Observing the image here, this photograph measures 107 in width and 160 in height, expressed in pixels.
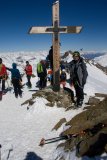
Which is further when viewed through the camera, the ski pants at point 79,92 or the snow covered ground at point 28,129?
the ski pants at point 79,92

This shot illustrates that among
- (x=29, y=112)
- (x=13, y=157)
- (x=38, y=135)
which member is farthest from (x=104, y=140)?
(x=29, y=112)

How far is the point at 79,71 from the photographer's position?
41.7 ft

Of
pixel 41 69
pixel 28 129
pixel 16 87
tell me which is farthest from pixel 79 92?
pixel 41 69

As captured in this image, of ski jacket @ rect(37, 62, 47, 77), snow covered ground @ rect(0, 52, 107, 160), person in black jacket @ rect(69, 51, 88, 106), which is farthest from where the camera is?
ski jacket @ rect(37, 62, 47, 77)

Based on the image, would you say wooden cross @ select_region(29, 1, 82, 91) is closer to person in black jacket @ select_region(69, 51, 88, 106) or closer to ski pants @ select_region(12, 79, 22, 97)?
person in black jacket @ select_region(69, 51, 88, 106)

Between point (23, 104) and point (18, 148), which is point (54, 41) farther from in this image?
point (18, 148)

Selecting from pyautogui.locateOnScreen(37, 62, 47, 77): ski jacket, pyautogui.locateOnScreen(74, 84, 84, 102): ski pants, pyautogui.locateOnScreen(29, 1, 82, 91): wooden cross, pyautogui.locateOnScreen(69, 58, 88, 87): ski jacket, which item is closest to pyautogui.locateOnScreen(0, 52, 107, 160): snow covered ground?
pyautogui.locateOnScreen(74, 84, 84, 102): ski pants

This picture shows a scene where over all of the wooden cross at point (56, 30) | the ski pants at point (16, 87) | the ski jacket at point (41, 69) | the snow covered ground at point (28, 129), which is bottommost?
the snow covered ground at point (28, 129)

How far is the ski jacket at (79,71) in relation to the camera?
12625 millimetres

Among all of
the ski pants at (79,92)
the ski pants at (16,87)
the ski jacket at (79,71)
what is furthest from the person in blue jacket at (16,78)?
the ski jacket at (79,71)

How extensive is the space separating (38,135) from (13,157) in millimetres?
2104

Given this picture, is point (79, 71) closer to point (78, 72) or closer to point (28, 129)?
point (78, 72)

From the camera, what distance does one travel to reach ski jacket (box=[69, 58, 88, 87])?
12.6 m

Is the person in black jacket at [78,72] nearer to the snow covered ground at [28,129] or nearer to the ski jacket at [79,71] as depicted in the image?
the ski jacket at [79,71]
